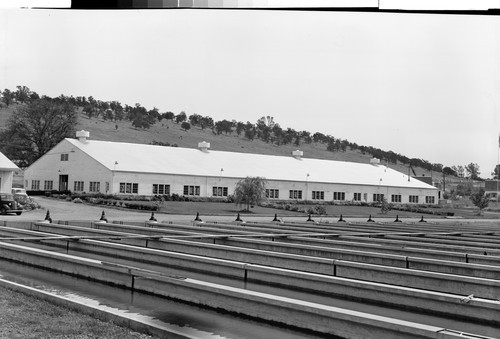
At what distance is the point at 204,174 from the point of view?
73.5 ft

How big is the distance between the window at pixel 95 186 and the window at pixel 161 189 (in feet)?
9.26

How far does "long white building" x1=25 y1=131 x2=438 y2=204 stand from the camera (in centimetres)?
1878

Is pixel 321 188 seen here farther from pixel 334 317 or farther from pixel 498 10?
pixel 498 10

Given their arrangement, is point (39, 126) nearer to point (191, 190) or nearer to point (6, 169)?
point (6, 169)

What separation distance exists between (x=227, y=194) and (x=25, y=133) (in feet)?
41.9

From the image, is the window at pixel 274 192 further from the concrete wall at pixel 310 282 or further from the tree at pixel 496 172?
→ the tree at pixel 496 172

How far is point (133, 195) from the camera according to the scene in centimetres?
2509

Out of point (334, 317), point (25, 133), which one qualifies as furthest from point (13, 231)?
point (334, 317)

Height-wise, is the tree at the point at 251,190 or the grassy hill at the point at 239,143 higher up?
the grassy hill at the point at 239,143

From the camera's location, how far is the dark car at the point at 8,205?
18281mm

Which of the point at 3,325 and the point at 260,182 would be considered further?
the point at 260,182

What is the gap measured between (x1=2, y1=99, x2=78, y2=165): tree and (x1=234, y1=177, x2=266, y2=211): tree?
759 centimetres

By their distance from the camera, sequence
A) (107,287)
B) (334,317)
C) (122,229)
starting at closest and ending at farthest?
(334,317) → (107,287) → (122,229)

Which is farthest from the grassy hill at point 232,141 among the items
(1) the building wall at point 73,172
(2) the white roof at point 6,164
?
(1) the building wall at point 73,172
